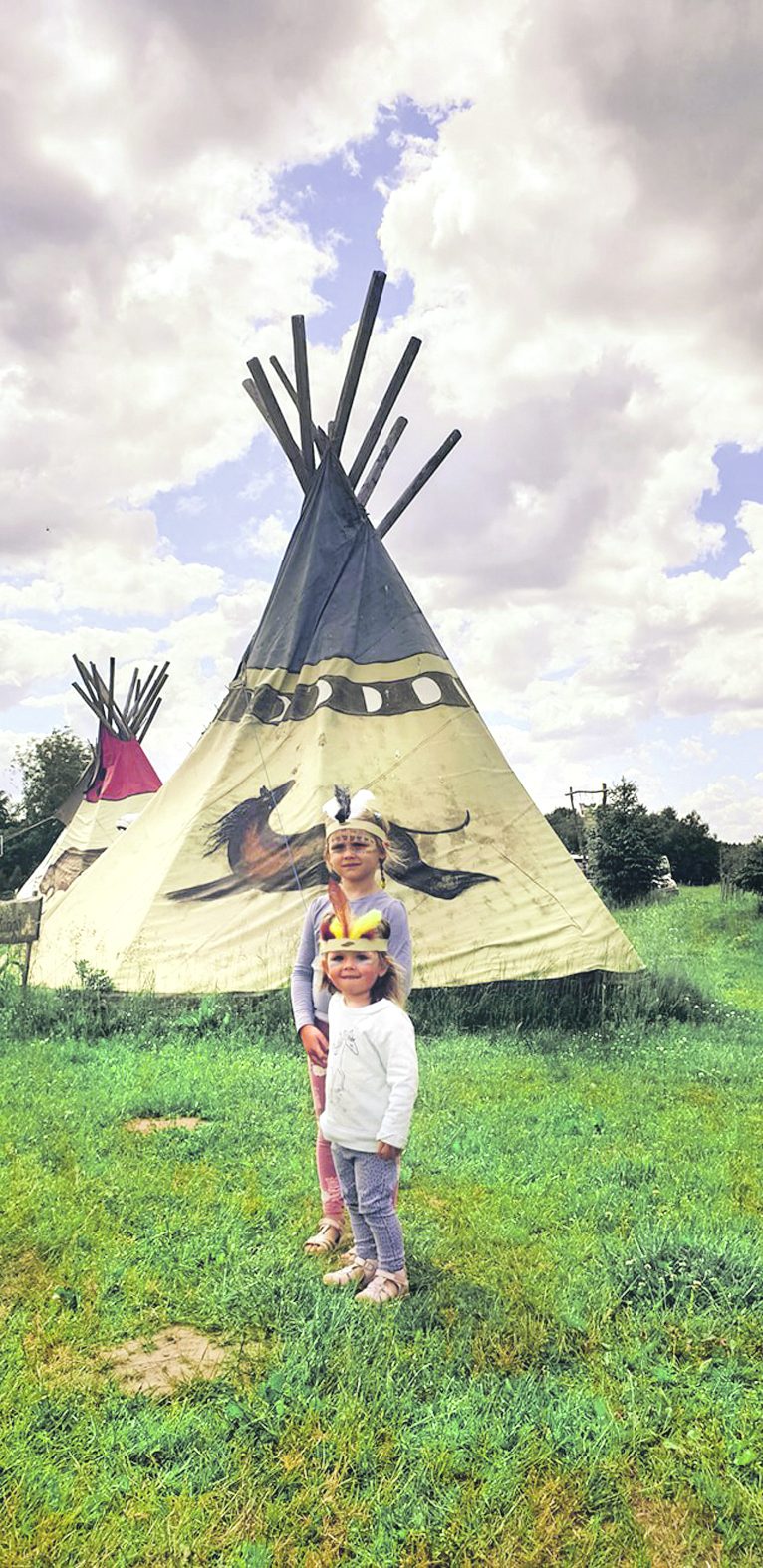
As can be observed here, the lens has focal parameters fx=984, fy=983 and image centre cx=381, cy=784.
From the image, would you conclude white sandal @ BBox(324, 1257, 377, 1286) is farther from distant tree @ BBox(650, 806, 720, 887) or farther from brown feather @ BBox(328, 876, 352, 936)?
distant tree @ BBox(650, 806, 720, 887)

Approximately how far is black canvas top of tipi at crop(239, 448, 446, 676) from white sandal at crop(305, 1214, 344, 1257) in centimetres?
539

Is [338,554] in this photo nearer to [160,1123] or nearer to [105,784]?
[160,1123]

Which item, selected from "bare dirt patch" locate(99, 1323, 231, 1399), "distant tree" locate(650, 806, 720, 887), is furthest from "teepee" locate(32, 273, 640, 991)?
"distant tree" locate(650, 806, 720, 887)

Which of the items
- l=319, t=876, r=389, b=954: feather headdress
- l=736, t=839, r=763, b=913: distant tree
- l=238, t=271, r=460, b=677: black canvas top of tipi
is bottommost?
l=319, t=876, r=389, b=954: feather headdress

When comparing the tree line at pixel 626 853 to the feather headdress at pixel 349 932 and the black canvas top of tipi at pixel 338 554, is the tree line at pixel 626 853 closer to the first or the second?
the black canvas top of tipi at pixel 338 554

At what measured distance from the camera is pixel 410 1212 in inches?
143

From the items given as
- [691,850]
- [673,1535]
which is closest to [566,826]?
[691,850]

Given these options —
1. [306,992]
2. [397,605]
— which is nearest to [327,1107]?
[306,992]

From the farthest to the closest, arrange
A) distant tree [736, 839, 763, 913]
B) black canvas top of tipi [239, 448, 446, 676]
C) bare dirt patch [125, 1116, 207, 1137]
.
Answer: distant tree [736, 839, 763, 913] < black canvas top of tipi [239, 448, 446, 676] < bare dirt patch [125, 1116, 207, 1137]

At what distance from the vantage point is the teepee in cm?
714

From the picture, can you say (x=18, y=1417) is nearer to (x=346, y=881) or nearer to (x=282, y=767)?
(x=346, y=881)

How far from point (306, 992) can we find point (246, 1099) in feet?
5.35

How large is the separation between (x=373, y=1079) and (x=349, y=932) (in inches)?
18.0

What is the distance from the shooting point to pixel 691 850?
2716 centimetres
